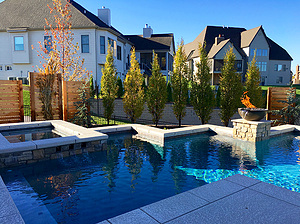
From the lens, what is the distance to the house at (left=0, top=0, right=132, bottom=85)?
2341cm

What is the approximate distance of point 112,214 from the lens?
4312 millimetres

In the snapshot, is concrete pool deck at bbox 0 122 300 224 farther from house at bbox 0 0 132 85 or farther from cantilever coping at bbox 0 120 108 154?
house at bbox 0 0 132 85

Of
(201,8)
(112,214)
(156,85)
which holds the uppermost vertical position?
(201,8)

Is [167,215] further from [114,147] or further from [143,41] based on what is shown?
[143,41]

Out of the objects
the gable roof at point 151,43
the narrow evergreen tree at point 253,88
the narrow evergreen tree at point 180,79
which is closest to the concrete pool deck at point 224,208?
the narrow evergreen tree at point 180,79

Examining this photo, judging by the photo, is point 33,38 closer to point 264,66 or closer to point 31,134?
point 31,134

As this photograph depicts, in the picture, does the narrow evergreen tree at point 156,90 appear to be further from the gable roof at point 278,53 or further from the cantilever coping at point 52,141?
the gable roof at point 278,53

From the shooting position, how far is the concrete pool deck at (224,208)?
324cm

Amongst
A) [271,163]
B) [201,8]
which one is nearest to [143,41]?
[201,8]

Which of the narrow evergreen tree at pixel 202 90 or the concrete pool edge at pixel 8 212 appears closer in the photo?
the concrete pool edge at pixel 8 212

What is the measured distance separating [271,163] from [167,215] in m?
5.29

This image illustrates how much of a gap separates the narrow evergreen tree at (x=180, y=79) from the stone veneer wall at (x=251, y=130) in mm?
5048

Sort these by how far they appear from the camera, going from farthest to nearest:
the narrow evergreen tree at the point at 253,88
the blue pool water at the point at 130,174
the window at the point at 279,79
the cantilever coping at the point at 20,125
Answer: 1. the window at the point at 279,79
2. the narrow evergreen tree at the point at 253,88
3. the cantilever coping at the point at 20,125
4. the blue pool water at the point at 130,174

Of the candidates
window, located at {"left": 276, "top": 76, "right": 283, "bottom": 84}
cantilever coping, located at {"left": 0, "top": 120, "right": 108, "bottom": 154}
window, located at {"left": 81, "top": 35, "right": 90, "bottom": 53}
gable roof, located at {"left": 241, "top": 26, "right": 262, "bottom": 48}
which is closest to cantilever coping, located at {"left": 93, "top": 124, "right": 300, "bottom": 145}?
cantilever coping, located at {"left": 0, "top": 120, "right": 108, "bottom": 154}
